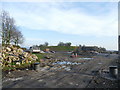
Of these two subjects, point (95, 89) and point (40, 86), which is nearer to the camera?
point (95, 89)

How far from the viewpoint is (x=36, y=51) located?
2000cm

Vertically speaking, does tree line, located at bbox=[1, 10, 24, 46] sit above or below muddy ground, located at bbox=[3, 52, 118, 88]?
above

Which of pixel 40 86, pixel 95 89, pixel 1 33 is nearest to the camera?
pixel 95 89

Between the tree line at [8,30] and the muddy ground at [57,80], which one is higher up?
the tree line at [8,30]

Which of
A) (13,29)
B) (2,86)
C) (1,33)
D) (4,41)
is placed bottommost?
(2,86)

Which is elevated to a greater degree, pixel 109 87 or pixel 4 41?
pixel 4 41

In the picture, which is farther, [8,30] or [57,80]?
[8,30]

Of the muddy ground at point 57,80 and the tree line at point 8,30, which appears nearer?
the muddy ground at point 57,80

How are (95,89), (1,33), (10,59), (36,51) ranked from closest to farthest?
(95,89), (10,59), (1,33), (36,51)

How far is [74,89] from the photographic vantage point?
4.51m

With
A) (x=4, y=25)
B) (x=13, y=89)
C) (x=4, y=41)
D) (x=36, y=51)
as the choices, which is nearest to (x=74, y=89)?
(x=13, y=89)

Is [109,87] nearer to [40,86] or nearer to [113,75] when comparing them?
[113,75]

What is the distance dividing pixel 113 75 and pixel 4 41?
62.8ft

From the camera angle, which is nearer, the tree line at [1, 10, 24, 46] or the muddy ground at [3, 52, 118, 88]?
the muddy ground at [3, 52, 118, 88]
